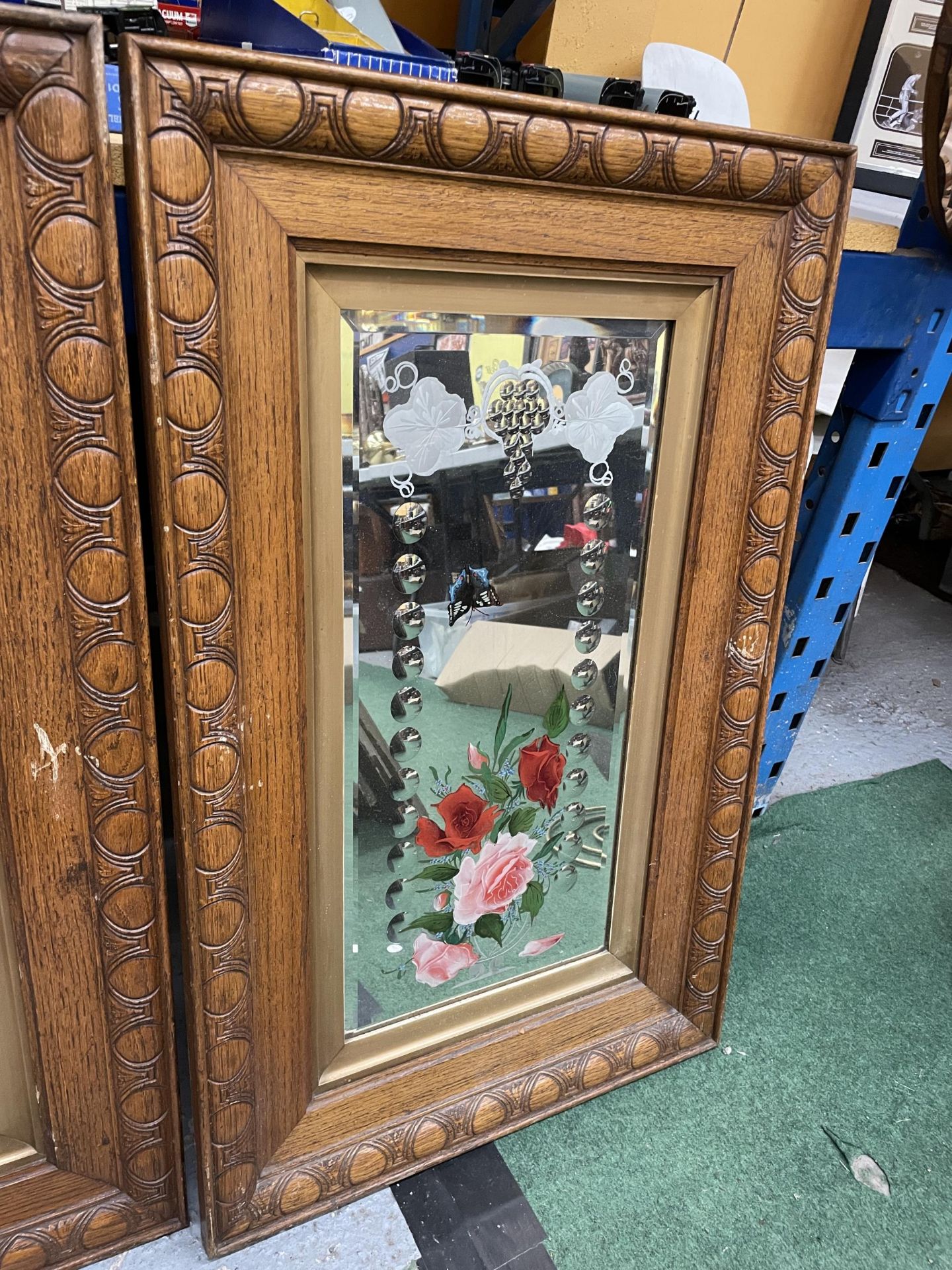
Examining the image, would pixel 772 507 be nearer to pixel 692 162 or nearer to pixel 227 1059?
pixel 692 162

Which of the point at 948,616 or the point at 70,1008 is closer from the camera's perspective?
the point at 70,1008

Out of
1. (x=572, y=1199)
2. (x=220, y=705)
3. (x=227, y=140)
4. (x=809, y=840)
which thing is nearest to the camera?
(x=227, y=140)

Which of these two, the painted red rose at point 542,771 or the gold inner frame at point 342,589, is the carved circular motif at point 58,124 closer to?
the gold inner frame at point 342,589

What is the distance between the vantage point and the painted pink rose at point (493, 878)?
37.7 inches

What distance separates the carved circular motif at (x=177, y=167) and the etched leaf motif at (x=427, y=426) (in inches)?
8.6

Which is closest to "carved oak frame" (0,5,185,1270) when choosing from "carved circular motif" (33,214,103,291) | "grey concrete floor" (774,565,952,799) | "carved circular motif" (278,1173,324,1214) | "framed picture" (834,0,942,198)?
"carved circular motif" (33,214,103,291)

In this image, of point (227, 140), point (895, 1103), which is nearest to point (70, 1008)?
point (227, 140)

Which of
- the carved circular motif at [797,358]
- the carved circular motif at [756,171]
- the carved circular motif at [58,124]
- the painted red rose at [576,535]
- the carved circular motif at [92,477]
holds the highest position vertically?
the carved circular motif at [756,171]

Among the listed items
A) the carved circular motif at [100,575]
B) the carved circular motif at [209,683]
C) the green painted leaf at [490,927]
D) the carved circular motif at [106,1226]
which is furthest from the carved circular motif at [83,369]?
the carved circular motif at [106,1226]

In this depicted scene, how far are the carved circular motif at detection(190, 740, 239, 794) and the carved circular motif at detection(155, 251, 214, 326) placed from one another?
1.10ft

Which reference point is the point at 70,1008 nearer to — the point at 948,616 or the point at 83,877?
the point at 83,877

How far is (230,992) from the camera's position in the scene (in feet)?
2.63

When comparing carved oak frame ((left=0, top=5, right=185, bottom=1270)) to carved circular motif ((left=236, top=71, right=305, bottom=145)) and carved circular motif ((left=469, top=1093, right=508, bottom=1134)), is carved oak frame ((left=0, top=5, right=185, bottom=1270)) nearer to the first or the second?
carved circular motif ((left=236, top=71, right=305, bottom=145))

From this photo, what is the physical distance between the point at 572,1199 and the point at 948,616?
248cm
